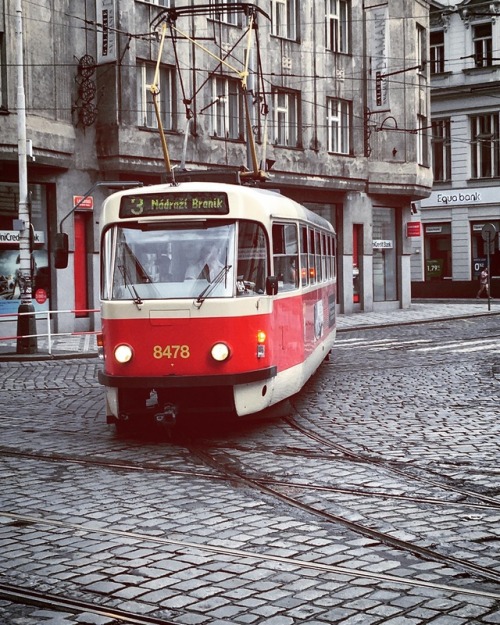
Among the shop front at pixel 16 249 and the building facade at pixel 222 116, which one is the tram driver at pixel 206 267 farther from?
the shop front at pixel 16 249

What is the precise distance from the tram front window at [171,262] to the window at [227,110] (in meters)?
20.3

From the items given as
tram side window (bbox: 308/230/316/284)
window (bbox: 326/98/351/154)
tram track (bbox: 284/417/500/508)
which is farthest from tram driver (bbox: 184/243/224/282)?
window (bbox: 326/98/351/154)

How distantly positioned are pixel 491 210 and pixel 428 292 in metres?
4.93

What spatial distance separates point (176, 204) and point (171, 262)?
2.02ft

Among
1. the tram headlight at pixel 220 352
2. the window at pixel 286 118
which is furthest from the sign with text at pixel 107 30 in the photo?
the tram headlight at pixel 220 352

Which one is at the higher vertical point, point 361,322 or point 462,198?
point 462,198

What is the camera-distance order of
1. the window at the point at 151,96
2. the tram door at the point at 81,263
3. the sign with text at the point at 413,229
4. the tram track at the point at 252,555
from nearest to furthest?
the tram track at the point at 252,555, the window at the point at 151,96, the tram door at the point at 81,263, the sign with text at the point at 413,229

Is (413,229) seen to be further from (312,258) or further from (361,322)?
(312,258)

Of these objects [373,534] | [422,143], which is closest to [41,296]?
[422,143]

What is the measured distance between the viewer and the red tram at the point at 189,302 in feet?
34.9

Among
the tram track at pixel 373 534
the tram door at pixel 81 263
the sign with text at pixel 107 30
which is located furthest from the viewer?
the tram door at pixel 81 263

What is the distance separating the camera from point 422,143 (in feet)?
135

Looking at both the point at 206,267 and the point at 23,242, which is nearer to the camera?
the point at 206,267

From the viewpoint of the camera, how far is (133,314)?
1071 cm
